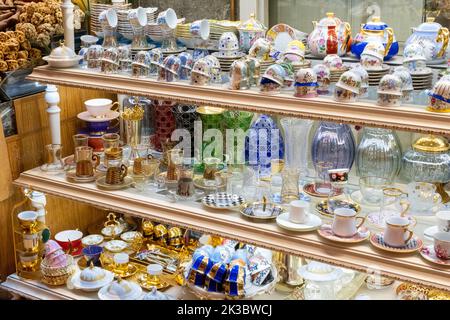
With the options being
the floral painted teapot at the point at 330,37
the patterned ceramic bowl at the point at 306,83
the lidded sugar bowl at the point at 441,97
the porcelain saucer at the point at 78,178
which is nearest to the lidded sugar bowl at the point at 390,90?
the lidded sugar bowl at the point at 441,97

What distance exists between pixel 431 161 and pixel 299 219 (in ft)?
1.63

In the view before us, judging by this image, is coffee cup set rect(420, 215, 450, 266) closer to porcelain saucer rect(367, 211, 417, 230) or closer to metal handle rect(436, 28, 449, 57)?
porcelain saucer rect(367, 211, 417, 230)

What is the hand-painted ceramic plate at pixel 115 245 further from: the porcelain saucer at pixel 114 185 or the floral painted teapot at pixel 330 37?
the floral painted teapot at pixel 330 37

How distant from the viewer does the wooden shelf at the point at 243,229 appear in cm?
216

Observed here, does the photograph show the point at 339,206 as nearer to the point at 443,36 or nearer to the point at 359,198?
the point at 359,198

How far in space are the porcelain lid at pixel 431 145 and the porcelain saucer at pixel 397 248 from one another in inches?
12.6

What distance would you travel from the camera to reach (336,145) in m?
2.51

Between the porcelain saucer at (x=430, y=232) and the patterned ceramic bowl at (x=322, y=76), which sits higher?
the patterned ceramic bowl at (x=322, y=76)

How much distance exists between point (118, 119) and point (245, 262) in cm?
96

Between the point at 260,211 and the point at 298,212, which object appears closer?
the point at 298,212

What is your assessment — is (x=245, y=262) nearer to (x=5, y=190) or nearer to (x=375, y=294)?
(x=375, y=294)

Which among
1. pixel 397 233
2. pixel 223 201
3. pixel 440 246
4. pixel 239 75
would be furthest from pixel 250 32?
pixel 440 246

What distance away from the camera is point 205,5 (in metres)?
3.46

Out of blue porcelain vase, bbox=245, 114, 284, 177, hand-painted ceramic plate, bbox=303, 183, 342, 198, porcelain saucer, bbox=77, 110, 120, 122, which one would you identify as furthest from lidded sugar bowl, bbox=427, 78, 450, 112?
porcelain saucer, bbox=77, 110, 120, 122
